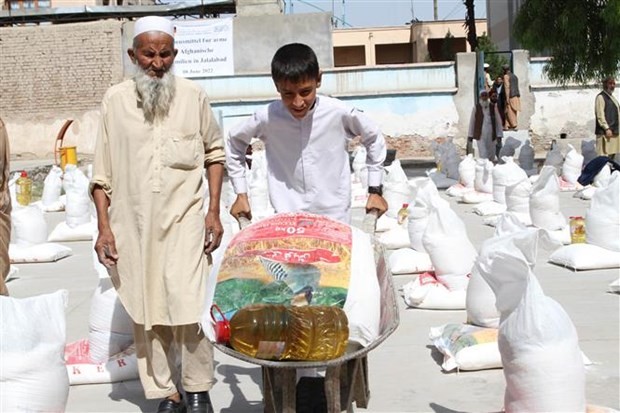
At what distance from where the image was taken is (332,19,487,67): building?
48250mm

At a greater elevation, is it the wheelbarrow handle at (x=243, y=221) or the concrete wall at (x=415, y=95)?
the concrete wall at (x=415, y=95)

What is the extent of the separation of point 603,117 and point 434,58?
36.0 metres

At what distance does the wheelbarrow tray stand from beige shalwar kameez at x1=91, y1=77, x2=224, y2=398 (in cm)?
61

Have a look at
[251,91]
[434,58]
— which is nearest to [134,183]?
[251,91]

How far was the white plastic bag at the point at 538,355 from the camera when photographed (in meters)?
3.50

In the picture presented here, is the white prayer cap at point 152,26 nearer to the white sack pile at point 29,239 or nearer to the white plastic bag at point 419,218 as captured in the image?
the white plastic bag at point 419,218

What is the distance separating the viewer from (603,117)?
13.8 m

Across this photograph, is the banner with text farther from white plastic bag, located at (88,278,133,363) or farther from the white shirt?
the white shirt

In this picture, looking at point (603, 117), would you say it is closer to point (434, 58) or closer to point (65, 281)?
point (65, 281)

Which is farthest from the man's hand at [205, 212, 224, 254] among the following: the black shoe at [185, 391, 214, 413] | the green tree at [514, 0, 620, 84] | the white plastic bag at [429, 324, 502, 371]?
the green tree at [514, 0, 620, 84]

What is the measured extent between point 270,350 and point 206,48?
71.7 feet

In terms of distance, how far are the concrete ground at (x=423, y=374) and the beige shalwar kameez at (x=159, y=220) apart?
1.58ft

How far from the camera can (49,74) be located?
1049 inches

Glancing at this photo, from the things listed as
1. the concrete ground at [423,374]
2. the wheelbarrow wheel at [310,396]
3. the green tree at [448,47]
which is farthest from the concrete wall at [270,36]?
the wheelbarrow wheel at [310,396]
